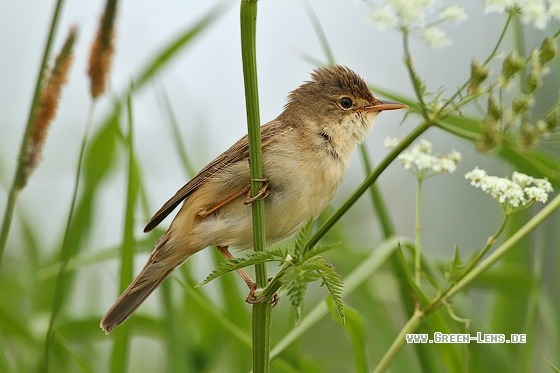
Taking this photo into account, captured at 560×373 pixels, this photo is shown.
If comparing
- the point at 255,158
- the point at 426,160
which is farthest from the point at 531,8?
the point at 255,158

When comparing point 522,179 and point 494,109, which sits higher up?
point 494,109

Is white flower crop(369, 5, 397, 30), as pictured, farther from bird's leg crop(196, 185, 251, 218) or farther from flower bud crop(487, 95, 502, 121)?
bird's leg crop(196, 185, 251, 218)

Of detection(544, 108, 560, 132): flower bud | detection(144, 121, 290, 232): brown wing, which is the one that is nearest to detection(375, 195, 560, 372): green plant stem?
detection(544, 108, 560, 132): flower bud

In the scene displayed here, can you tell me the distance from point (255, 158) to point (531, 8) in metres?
0.84

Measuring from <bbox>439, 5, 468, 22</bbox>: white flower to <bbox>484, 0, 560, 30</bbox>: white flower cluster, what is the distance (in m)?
0.07

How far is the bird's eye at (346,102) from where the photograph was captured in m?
2.88

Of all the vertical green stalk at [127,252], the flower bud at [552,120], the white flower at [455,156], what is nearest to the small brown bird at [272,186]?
the vertical green stalk at [127,252]

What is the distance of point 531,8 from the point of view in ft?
6.36

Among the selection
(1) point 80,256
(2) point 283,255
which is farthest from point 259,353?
(1) point 80,256

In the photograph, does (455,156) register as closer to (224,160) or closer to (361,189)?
(361,189)

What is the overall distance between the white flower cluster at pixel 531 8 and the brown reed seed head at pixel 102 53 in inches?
38.2

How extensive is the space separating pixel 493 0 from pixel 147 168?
2370mm

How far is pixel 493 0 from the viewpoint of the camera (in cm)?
196

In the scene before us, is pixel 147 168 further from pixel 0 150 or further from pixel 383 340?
pixel 383 340
